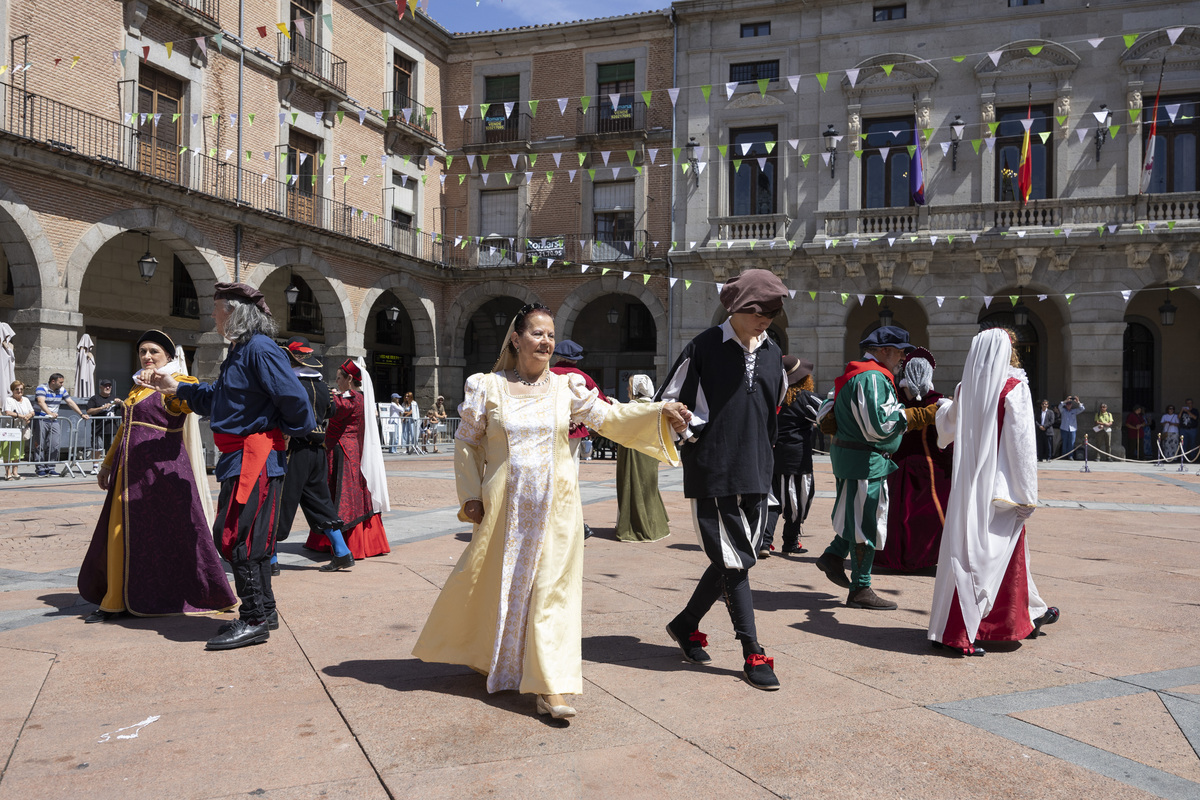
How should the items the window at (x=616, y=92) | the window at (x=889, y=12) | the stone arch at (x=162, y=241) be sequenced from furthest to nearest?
the window at (x=616, y=92)
the window at (x=889, y=12)
the stone arch at (x=162, y=241)

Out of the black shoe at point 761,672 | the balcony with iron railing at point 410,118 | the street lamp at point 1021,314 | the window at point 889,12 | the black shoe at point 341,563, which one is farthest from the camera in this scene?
the balcony with iron railing at point 410,118

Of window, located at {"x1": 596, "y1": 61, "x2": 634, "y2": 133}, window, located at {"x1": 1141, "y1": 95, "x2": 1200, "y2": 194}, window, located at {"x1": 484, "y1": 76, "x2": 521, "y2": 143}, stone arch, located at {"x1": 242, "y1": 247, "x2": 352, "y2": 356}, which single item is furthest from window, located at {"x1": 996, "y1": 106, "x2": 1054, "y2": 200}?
stone arch, located at {"x1": 242, "y1": 247, "x2": 352, "y2": 356}

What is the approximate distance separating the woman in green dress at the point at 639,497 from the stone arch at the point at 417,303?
17.1 meters

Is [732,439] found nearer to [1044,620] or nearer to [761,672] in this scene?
[761,672]

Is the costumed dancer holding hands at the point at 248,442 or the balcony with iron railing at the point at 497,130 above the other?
the balcony with iron railing at the point at 497,130

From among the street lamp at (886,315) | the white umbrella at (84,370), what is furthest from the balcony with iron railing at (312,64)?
the street lamp at (886,315)

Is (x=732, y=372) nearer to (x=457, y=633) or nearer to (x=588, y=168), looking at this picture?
(x=457, y=633)

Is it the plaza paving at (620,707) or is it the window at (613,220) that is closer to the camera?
the plaza paving at (620,707)

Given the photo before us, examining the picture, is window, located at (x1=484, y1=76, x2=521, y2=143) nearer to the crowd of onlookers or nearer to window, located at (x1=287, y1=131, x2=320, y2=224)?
window, located at (x1=287, y1=131, x2=320, y2=224)

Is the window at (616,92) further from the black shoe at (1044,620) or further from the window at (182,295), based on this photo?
the black shoe at (1044,620)

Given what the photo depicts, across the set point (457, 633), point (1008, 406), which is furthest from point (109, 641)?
point (1008, 406)

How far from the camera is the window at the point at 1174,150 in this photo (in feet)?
67.4

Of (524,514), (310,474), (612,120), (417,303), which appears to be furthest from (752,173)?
(524,514)

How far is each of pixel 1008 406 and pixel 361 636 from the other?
11.6 feet
